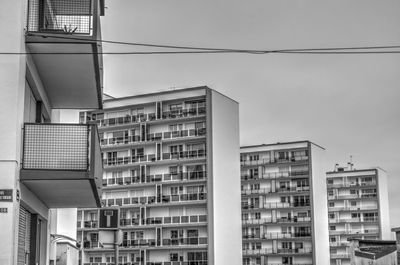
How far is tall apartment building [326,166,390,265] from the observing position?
4520 inches

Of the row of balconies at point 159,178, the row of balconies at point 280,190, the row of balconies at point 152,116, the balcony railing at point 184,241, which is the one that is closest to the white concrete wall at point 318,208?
the row of balconies at point 280,190

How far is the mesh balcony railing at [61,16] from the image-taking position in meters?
17.8

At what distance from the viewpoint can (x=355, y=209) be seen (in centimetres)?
11562

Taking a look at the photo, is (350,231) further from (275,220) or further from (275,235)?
(275,235)

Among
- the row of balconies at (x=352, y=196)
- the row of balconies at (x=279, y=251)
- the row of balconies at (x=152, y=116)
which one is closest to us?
the row of balconies at (x=152, y=116)

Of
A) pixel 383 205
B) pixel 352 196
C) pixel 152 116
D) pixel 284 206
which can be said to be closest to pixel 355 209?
pixel 352 196

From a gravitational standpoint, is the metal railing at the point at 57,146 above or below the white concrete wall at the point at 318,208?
below

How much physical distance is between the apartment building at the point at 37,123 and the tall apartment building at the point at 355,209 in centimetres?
9765

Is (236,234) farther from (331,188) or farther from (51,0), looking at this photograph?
(51,0)

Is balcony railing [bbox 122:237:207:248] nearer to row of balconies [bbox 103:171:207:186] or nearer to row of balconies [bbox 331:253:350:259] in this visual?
row of balconies [bbox 103:171:207:186]

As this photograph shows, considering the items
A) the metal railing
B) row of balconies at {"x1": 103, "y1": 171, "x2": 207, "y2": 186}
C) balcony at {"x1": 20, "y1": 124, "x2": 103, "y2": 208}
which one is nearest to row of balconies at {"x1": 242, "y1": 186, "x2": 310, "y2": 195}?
row of balconies at {"x1": 103, "y1": 171, "x2": 207, "y2": 186}

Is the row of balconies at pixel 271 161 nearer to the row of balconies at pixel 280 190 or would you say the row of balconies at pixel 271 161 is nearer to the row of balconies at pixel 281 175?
the row of balconies at pixel 281 175

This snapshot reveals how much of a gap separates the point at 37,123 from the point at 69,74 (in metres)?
3.23

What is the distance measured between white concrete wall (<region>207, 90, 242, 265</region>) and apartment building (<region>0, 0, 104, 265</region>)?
50849 millimetres
